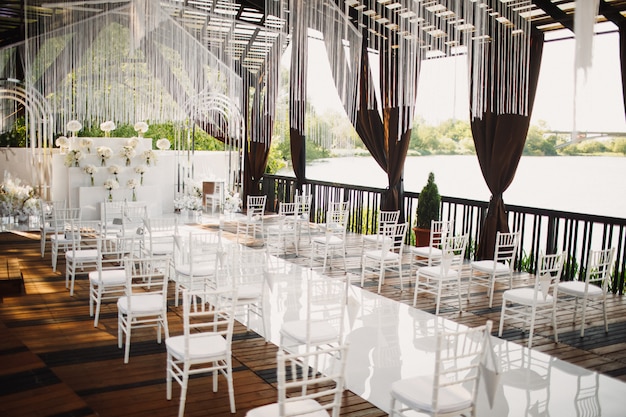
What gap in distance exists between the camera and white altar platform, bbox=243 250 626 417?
4.27 metres

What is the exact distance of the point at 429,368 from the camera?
490 centimetres

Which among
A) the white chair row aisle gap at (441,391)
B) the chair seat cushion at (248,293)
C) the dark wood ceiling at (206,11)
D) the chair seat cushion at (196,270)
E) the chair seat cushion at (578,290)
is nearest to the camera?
the white chair row aisle gap at (441,391)

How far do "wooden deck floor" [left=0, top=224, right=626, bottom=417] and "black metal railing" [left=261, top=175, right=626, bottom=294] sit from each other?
0.94 meters

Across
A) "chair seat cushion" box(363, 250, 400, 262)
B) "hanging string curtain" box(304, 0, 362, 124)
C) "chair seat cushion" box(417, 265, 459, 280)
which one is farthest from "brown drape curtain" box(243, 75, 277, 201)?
"chair seat cushion" box(417, 265, 459, 280)

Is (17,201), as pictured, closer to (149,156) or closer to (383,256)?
A: (149,156)

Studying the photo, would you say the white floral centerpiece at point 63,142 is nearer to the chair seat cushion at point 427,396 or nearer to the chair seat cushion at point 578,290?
the chair seat cushion at point 578,290

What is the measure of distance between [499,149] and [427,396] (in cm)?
647

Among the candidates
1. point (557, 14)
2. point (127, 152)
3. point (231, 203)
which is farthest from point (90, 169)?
point (557, 14)

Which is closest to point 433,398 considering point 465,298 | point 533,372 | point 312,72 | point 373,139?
point 533,372

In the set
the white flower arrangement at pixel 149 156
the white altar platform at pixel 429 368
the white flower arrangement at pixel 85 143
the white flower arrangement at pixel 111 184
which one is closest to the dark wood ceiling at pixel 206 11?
the white flower arrangement at pixel 85 143

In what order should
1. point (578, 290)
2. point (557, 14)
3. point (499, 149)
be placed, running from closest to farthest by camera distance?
1. point (578, 290)
2. point (557, 14)
3. point (499, 149)

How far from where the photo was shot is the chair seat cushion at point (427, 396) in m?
3.28

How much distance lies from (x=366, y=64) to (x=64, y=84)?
5507 mm

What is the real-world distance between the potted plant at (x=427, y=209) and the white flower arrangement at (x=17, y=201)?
25.7ft
